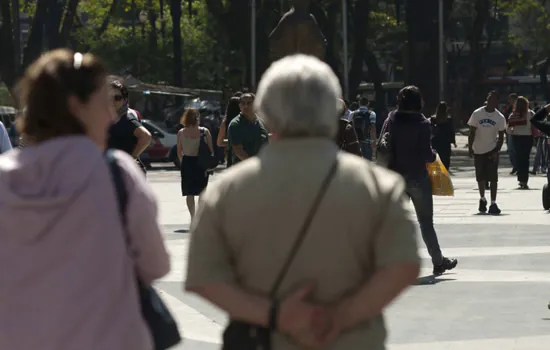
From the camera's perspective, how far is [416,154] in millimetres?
12211

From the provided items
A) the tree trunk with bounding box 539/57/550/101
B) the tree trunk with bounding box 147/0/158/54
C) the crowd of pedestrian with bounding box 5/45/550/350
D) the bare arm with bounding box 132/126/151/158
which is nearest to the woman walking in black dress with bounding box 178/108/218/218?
the bare arm with bounding box 132/126/151/158

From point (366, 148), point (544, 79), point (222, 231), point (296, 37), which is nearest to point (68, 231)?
point (222, 231)

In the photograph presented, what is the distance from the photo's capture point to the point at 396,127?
40.0 feet

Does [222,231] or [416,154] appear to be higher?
[222,231]

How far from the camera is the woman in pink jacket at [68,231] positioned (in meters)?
4.00

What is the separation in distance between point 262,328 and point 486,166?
1606cm

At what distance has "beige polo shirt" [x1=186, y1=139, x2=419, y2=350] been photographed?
3.88 meters

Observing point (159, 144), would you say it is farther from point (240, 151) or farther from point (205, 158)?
point (240, 151)

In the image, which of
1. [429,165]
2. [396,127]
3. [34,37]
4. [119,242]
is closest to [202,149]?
[429,165]

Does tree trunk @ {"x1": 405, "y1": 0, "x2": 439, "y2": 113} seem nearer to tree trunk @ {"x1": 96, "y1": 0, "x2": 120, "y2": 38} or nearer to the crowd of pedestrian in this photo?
tree trunk @ {"x1": 96, "y1": 0, "x2": 120, "y2": 38}

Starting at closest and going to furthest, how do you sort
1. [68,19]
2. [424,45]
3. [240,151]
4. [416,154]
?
1. [416,154]
2. [240,151]
3. [68,19]
4. [424,45]

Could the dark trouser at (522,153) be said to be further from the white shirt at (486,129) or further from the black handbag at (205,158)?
the black handbag at (205,158)

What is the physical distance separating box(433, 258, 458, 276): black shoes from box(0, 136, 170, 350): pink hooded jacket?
332 inches

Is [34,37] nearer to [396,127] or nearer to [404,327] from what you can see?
[396,127]
